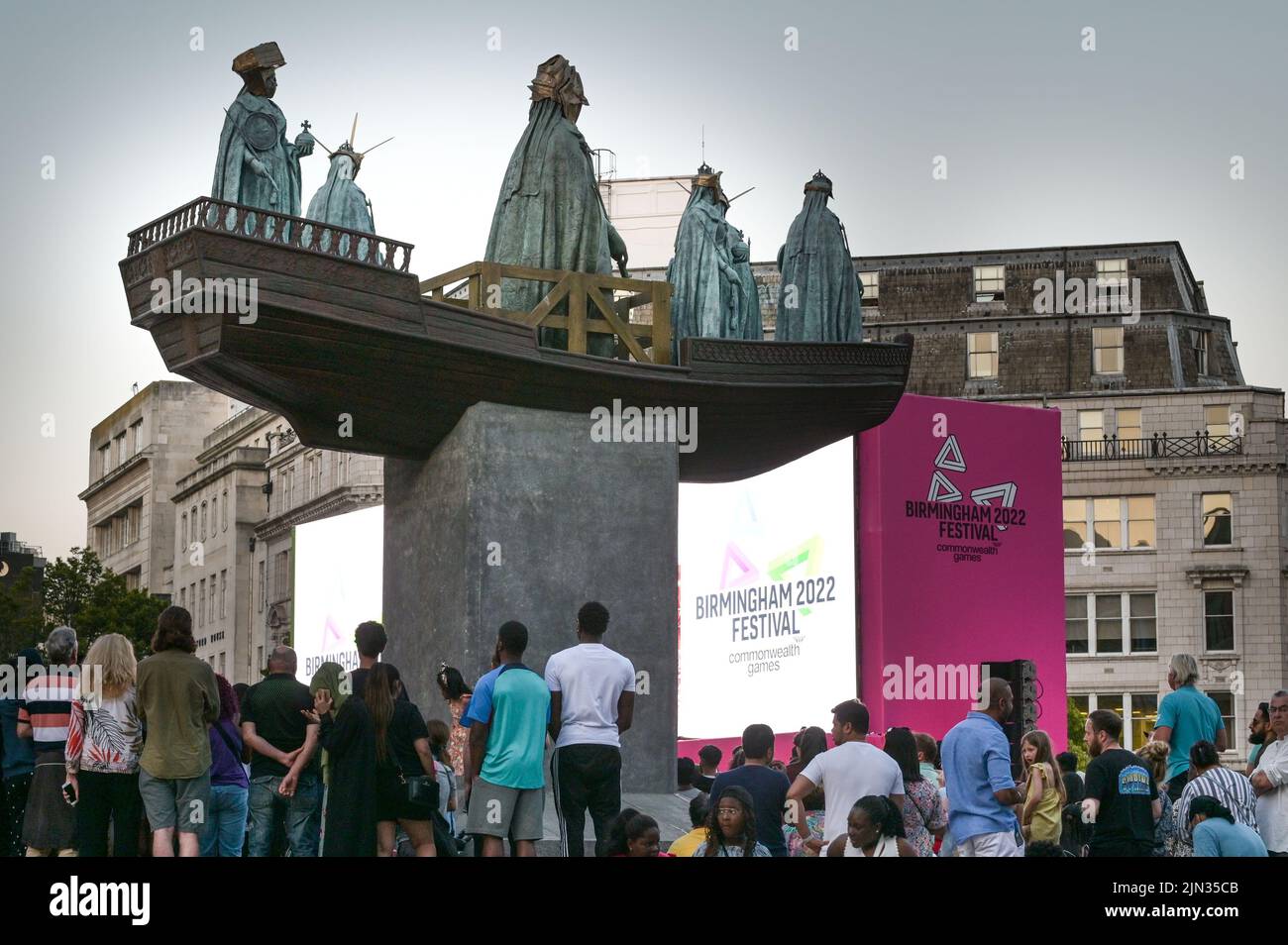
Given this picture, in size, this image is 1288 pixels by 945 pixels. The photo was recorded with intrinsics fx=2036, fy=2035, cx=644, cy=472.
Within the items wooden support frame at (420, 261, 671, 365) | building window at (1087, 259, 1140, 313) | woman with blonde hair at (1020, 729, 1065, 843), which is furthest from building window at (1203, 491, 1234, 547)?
woman with blonde hair at (1020, 729, 1065, 843)

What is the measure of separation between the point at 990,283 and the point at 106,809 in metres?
63.3

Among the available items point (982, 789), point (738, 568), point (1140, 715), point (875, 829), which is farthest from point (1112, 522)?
point (875, 829)

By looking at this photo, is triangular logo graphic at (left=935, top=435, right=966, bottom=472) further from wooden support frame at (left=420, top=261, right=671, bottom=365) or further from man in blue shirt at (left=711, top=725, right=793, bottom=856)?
man in blue shirt at (left=711, top=725, right=793, bottom=856)

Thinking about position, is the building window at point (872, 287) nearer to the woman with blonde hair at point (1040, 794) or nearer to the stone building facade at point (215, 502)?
the stone building facade at point (215, 502)

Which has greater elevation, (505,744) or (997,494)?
(997,494)

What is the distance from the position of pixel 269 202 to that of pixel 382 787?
240 inches

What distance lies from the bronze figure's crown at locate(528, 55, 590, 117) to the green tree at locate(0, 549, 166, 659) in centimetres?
4476

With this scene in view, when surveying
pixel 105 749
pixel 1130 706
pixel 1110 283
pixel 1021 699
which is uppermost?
pixel 1110 283

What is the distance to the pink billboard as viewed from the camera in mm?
29672

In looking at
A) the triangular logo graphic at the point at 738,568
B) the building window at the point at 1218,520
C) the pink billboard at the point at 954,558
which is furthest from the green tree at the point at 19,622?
the building window at the point at 1218,520

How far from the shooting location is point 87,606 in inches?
2464

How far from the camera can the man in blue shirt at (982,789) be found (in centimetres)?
1316

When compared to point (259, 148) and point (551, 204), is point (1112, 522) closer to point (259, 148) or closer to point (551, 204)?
point (551, 204)
